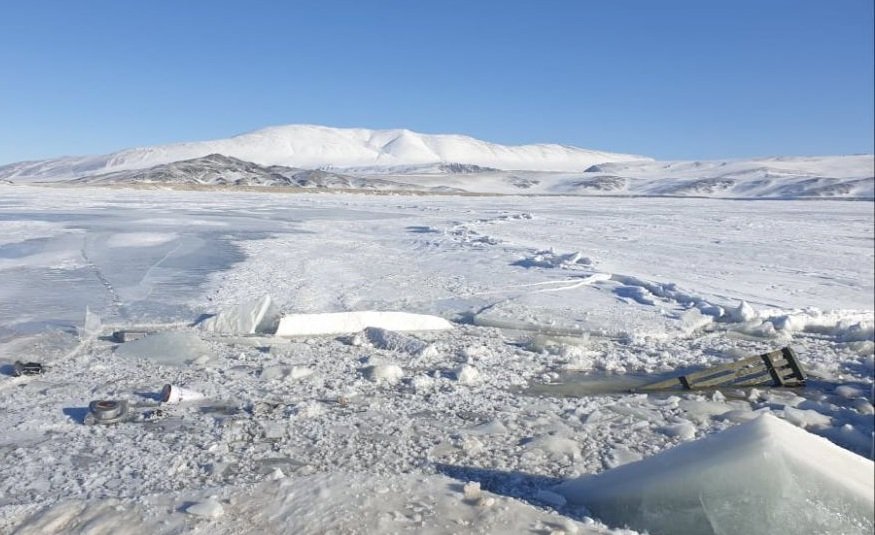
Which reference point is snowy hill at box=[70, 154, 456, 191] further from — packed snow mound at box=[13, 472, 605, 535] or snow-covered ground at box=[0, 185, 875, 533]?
packed snow mound at box=[13, 472, 605, 535]

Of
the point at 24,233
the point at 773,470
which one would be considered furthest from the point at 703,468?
the point at 24,233

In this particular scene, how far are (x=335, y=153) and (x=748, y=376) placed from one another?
478 feet

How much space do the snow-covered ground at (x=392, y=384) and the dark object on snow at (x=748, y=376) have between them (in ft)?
0.44

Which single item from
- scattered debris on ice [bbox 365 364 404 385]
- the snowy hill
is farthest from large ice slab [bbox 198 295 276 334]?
the snowy hill

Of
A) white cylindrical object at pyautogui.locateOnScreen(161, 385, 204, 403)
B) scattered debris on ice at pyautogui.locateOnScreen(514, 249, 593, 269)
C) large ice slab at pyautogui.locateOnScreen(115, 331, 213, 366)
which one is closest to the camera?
white cylindrical object at pyautogui.locateOnScreen(161, 385, 204, 403)

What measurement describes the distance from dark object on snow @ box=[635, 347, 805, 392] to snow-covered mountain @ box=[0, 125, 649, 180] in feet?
411

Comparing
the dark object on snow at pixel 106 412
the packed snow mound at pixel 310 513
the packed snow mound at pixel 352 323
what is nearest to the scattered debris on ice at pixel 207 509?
the packed snow mound at pixel 310 513

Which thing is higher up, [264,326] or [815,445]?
[815,445]

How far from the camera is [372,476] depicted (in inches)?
126

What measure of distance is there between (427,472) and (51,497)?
1.72m

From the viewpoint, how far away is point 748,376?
16.3 ft

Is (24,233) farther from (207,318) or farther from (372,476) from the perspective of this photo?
(372,476)

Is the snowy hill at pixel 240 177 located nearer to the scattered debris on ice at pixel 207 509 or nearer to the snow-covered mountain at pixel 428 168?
the snow-covered mountain at pixel 428 168

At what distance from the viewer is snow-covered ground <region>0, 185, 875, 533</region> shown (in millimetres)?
2939
